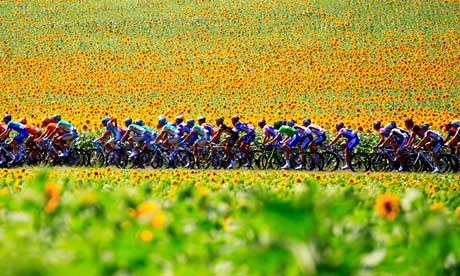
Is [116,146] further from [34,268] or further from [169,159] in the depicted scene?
[34,268]

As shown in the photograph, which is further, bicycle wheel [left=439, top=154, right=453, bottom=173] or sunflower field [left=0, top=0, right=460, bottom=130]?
sunflower field [left=0, top=0, right=460, bottom=130]

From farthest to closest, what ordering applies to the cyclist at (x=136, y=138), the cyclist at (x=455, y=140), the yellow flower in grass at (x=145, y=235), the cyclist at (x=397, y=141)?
the cyclist at (x=136, y=138) → the cyclist at (x=397, y=141) → the cyclist at (x=455, y=140) → the yellow flower in grass at (x=145, y=235)

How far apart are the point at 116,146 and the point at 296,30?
1115 inches

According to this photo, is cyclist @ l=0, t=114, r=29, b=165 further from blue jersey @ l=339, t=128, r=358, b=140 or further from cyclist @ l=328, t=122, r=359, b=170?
blue jersey @ l=339, t=128, r=358, b=140

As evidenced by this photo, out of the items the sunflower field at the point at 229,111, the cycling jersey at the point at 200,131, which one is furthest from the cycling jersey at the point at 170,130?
the sunflower field at the point at 229,111

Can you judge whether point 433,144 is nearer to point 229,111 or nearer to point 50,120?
point 50,120

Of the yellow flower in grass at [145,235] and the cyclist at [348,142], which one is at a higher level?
the yellow flower in grass at [145,235]

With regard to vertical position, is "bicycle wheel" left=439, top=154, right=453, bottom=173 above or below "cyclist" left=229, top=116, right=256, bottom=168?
below

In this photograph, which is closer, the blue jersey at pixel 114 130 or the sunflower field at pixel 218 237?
the sunflower field at pixel 218 237

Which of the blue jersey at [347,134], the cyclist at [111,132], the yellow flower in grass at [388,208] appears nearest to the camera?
the yellow flower in grass at [388,208]

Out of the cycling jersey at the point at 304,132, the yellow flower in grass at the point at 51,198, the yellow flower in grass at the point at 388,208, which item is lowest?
the cycling jersey at the point at 304,132

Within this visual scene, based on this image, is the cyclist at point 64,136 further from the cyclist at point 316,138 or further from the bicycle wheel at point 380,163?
the bicycle wheel at point 380,163

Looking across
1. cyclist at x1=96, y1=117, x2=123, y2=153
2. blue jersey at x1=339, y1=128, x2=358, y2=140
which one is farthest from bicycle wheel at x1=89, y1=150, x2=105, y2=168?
blue jersey at x1=339, y1=128, x2=358, y2=140

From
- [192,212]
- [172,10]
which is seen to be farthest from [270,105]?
[192,212]
